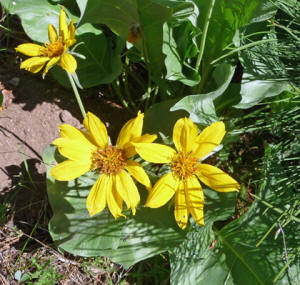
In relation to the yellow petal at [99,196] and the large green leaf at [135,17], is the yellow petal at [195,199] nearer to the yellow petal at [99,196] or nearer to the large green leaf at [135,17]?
the yellow petal at [99,196]

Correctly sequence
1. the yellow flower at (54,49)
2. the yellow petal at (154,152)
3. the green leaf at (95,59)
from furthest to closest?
1. the green leaf at (95,59)
2. the yellow flower at (54,49)
3. the yellow petal at (154,152)

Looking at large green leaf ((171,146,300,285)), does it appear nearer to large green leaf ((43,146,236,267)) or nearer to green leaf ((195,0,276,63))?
large green leaf ((43,146,236,267))

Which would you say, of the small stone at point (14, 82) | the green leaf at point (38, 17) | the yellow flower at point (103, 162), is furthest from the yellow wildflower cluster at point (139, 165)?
the small stone at point (14, 82)

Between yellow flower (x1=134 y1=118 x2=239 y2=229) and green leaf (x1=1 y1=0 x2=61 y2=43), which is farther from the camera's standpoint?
green leaf (x1=1 y1=0 x2=61 y2=43)

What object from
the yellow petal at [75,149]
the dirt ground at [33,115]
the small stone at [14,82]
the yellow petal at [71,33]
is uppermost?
the yellow petal at [71,33]

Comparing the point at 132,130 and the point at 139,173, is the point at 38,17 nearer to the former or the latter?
the point at 132,130

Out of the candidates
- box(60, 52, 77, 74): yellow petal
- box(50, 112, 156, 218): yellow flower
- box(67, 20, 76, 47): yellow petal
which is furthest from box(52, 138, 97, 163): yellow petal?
box(67, 20, 76, 47): yellow petal

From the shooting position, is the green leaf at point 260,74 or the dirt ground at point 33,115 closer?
the green leaf at point 260,74
